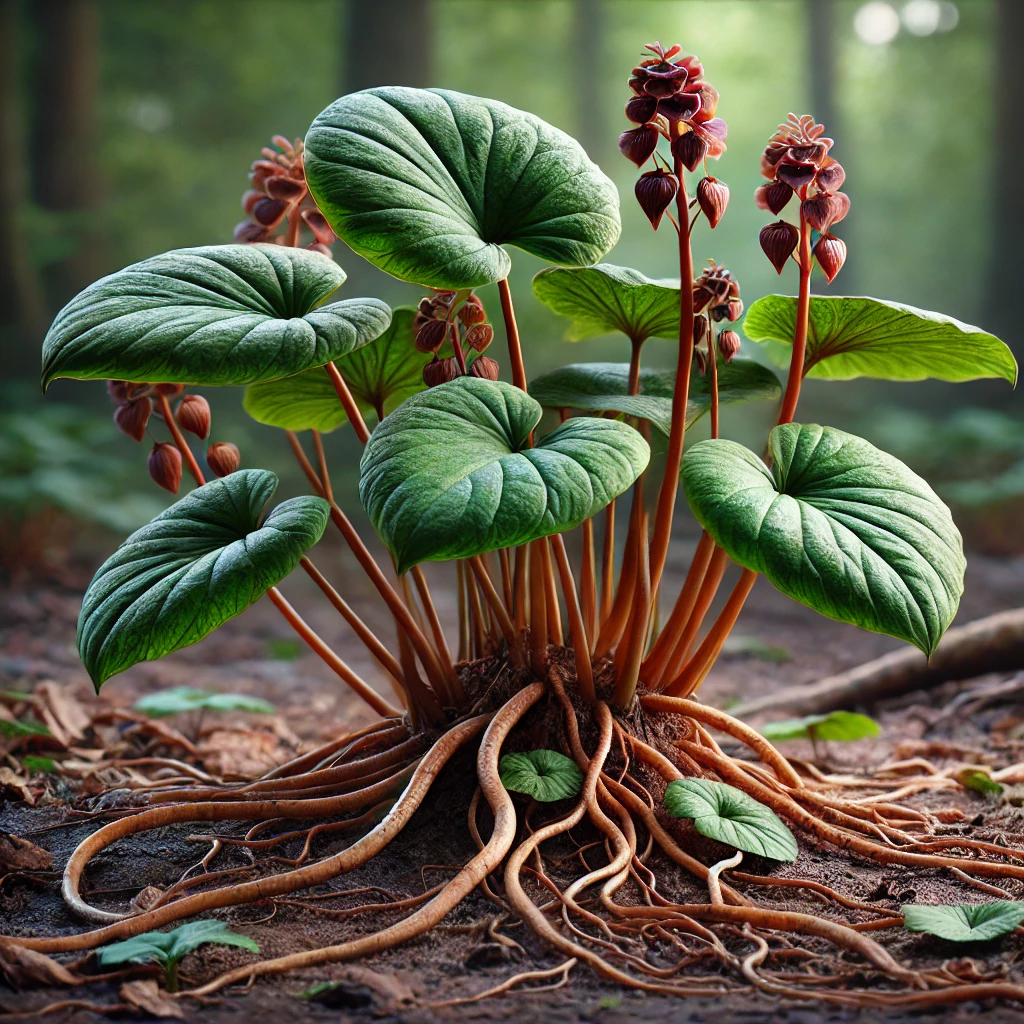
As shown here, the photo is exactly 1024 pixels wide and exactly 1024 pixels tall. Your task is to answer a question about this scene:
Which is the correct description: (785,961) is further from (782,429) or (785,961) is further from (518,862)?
(782,429)

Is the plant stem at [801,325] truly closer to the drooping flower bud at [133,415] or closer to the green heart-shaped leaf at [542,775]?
the green heart-shaped leaf at [542,775]

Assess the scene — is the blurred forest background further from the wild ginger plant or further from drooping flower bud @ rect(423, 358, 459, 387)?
drooping flower bud @ rect(423, 358, 459, 387)

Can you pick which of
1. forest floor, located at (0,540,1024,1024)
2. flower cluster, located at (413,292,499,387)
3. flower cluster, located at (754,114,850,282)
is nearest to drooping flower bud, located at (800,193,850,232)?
flower cluster, located at (754,114,850,282)

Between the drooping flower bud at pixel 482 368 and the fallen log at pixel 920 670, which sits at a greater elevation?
the drooping flower bud at pixel 482 368

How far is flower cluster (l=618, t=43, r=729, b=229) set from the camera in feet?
3.05

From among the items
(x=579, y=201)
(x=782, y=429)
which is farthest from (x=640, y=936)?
(x=579, y=201)

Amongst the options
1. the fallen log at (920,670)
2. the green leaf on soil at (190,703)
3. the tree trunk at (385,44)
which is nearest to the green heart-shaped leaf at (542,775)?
the green leaf on soil at (190,703)

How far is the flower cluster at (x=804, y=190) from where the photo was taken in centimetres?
98

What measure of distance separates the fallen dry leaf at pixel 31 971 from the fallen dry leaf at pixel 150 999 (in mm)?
57

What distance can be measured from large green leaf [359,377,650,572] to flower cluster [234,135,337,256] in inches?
14.7

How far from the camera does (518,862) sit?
947 millimetres

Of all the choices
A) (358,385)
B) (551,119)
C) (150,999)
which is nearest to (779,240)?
(358,385)

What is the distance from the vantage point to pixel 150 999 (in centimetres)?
74

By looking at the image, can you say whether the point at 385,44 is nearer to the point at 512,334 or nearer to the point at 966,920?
the point at 512,334
